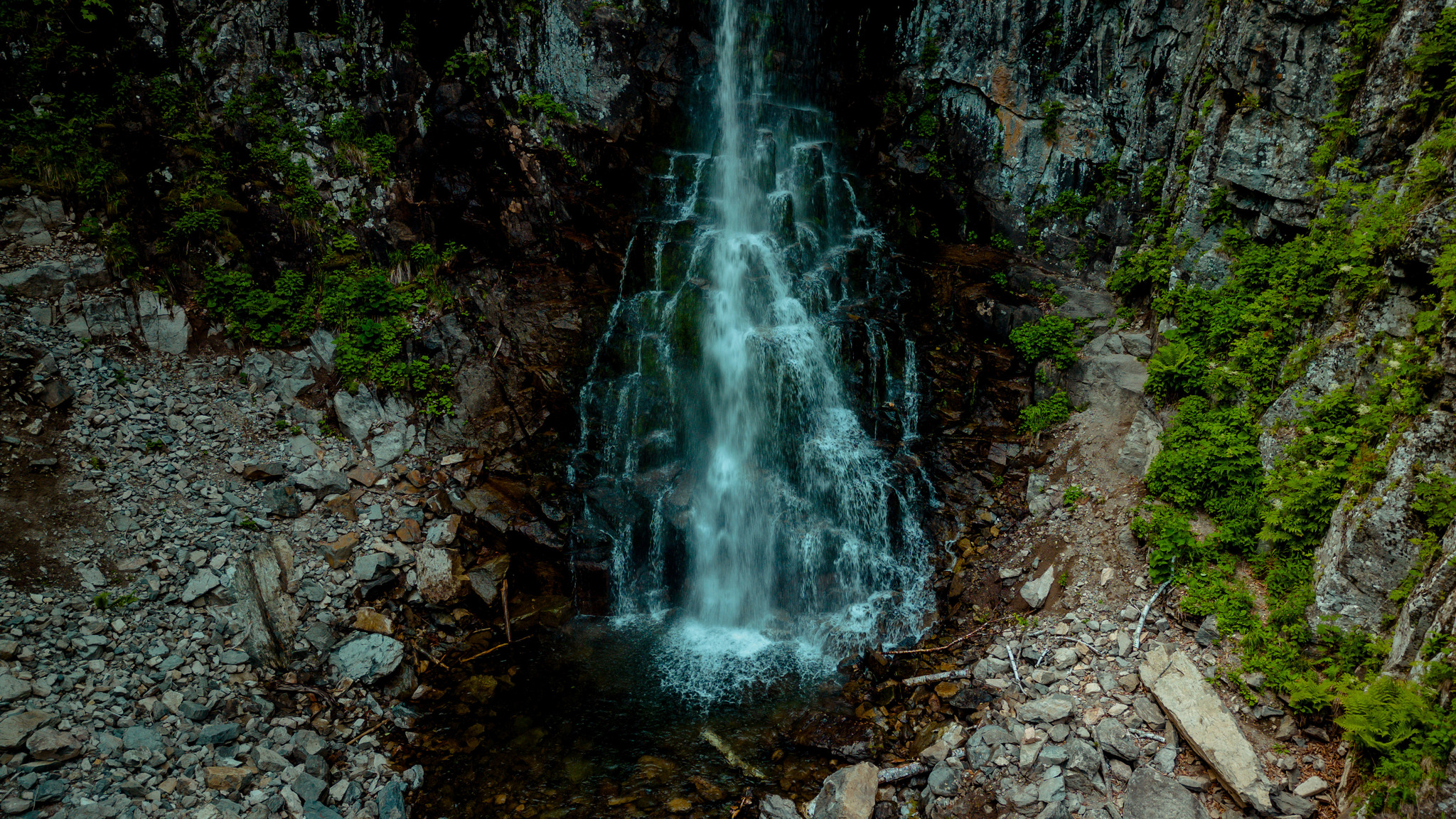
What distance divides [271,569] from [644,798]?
5.60m

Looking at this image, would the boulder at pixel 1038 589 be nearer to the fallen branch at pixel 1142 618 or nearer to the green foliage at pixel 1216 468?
the fallen branch at pixel 1142 618

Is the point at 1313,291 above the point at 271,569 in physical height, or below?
above

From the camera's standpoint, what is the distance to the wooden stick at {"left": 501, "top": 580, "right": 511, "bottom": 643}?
9523mm

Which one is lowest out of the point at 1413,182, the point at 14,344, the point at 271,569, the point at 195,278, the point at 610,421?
the point at 271,569

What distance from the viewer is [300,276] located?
1108 centimetres

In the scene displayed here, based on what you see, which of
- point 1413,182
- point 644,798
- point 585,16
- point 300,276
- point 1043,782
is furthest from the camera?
point 585,16

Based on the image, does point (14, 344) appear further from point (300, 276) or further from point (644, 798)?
point (644, 798)

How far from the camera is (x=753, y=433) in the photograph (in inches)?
457

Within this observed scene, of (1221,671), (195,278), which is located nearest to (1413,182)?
(1221,671)

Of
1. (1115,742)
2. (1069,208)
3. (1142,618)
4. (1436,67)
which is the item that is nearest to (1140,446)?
(1142,618)

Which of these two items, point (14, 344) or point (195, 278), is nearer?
point (14, 344)

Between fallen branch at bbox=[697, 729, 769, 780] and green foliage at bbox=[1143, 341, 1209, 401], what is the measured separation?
7.05m

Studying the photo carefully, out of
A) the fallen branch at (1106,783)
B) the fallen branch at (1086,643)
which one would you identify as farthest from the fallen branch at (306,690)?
the fallen branch at (1086,643)

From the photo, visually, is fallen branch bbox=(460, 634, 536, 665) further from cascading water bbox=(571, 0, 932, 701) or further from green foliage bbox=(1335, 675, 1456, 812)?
green foliage bbox=(1335, 675, 1456, 812)
